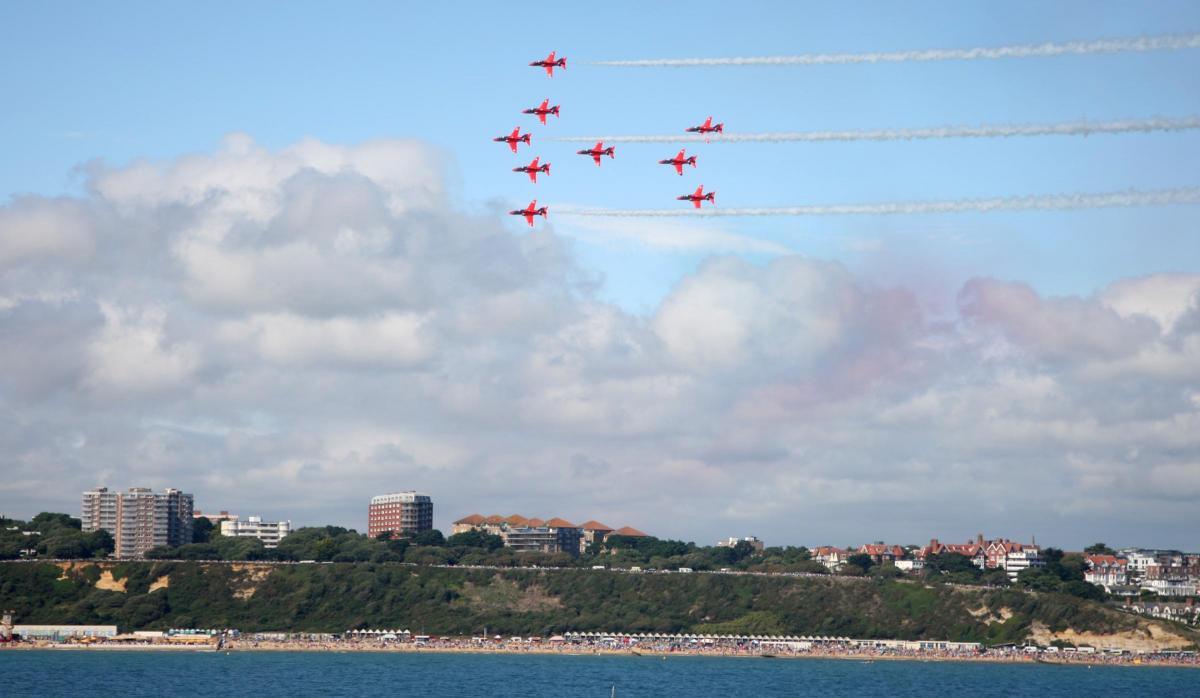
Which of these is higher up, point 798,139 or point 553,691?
point 798,139

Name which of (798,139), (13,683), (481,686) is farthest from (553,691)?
(798,139)

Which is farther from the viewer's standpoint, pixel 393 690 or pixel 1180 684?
pixel 1180 684

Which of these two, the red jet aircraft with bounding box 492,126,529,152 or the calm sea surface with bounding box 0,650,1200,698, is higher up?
the red jet aircraft with bounding box 492,126,529,152

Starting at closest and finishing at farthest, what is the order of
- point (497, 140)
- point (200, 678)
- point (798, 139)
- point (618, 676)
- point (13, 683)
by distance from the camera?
point (798, 139), point (497, 140), point (13, 683), point (200, 678), point (618, 676)

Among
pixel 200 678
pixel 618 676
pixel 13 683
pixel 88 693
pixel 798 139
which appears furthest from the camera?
pixel 618 676

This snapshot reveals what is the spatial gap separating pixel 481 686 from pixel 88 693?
43722 millimetres

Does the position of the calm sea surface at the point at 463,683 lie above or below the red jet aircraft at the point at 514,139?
below

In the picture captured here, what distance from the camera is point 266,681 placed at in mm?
168375

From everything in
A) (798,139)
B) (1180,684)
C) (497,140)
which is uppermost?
(497,140)

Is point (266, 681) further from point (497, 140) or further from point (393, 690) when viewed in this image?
point (497, 140)

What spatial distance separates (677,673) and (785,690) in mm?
26669

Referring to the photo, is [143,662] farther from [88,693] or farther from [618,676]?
[618,676]

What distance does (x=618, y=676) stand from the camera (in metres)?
188

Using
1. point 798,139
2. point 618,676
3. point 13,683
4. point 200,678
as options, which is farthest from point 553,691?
point 798,139
